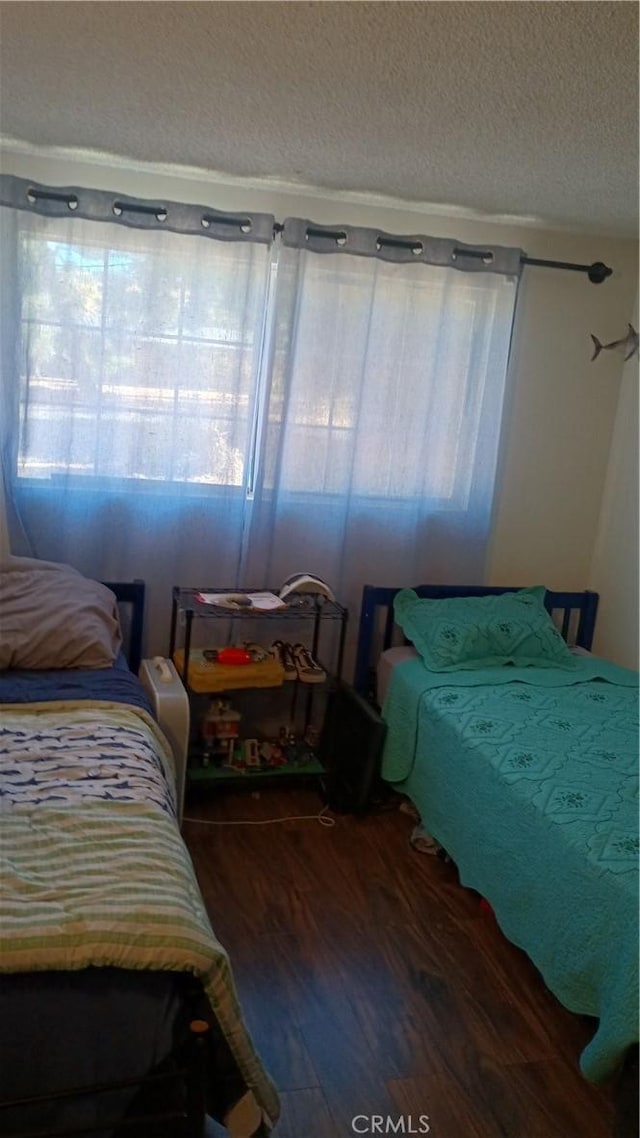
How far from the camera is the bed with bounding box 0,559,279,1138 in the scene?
49.2 inches

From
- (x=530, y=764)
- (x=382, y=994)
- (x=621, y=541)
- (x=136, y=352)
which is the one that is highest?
(x=136, y=352)

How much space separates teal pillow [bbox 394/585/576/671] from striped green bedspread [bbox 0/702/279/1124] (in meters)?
1.33

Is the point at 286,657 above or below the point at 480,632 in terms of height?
below

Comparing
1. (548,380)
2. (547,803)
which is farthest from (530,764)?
(548,380)

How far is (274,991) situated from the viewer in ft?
6.56

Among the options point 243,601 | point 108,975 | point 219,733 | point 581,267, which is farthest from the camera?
point 581,267

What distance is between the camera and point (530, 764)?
7.39 ft

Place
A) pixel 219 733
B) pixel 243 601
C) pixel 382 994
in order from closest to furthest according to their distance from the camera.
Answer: pixel 382 994 → pixel 243 601 → pixel 219 733

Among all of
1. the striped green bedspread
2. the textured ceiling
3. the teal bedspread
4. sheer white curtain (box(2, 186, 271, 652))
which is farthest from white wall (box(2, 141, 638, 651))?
the striped green bedspread

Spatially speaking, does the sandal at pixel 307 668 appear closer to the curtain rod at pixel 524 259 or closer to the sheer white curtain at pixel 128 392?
the sheer white curtain at pixel 128 392

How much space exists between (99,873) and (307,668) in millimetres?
1580

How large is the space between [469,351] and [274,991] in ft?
7.76

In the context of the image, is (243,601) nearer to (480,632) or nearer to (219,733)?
(219,733)

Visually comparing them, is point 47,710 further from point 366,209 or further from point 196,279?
point 366,209
